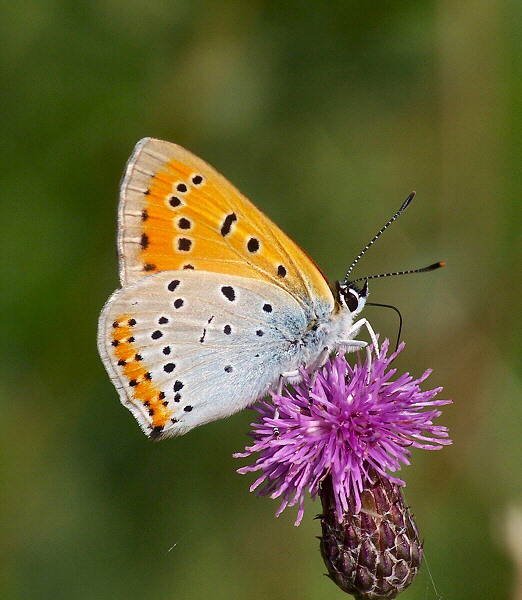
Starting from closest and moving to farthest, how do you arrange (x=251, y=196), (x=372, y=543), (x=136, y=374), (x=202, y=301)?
1. (x=372, y=543)
2. (x=136, y=374)
3. (x=202, y=301)
4. (x=251, y=196)

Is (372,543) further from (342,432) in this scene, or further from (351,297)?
(351,297)

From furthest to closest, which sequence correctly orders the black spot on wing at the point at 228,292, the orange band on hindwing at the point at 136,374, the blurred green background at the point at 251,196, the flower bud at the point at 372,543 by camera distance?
the blurred green background at the point at 251,196 → the black spot on wing at the point at 228,292 → the orange band on hindwing at the point at 136,374 → the flower bud at the point at 372,543

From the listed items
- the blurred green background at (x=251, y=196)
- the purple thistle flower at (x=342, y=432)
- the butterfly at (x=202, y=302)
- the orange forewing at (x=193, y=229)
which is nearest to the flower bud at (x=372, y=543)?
the purple thistle flower at (x=342, y=432)

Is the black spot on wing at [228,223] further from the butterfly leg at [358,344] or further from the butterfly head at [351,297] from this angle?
the butterfly leg at [358,344]

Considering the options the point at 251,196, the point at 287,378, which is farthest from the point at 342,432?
the point at 251,196

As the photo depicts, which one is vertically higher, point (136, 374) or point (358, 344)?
point (358, 344)
